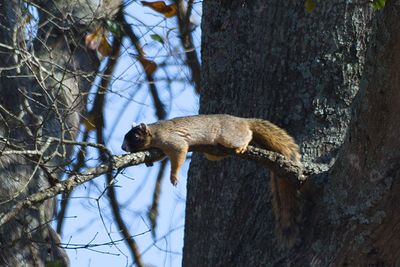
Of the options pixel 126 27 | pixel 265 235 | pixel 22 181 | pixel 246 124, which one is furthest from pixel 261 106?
pixel 126 27

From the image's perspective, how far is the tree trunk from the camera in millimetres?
2820

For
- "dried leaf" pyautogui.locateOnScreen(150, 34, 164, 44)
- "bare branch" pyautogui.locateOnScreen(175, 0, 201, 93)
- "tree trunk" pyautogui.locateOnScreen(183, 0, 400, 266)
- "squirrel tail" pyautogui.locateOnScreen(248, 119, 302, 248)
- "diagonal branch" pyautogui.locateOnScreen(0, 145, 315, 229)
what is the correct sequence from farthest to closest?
"bare branch" pyautogui.locateOnScreen(175, 0, 201, 93) < "dried leaf" pyautogui.locateOnScreen(150, 34, 164, 44) < "squirrel tail" pyautogui.locateOnScreen(248, 119, 302, 248) < "tree trunk" pyautogui.locateOnScreen(183, 0, 400, 266) < "diagonal branch" pyautogui.locateOnScreen(0, 145, 315, 229)

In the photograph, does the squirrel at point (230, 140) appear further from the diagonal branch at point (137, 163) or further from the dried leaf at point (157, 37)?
the dried leaf at point (157, 37)

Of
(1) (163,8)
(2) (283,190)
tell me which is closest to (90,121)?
(1) (163,8)

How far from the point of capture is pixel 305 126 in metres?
3.43

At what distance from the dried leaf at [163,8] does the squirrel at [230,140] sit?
1.54m

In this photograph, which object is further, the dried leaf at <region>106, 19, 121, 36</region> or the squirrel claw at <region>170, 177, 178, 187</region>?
the dried leaf at <region>106, 19, 121, 36</region>

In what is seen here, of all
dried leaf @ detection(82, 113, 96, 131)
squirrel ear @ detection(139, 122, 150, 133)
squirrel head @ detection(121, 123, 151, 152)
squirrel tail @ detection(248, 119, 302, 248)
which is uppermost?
dried leaf @ detection(82, 113, 96, 131)

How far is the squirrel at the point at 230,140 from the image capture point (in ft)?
10.3

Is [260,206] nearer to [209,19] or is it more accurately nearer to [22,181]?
[209,19]

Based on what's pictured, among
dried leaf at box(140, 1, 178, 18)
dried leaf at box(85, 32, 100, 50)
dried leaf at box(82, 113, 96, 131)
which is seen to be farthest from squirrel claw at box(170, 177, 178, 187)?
dried leaf at box(140, 1, 178, 18)

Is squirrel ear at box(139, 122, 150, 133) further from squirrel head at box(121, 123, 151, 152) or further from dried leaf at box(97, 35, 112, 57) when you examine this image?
dried leaf at box(97, 35, 112, 57)

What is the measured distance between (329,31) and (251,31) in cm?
34

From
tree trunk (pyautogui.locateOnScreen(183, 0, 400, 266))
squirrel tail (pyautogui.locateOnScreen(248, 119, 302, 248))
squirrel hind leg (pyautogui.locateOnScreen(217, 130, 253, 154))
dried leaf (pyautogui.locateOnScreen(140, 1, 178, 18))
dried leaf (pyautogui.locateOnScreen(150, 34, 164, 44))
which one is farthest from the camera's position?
dried leaf (pyautogui.locateOnScreen(140, 1, 178, 18))
